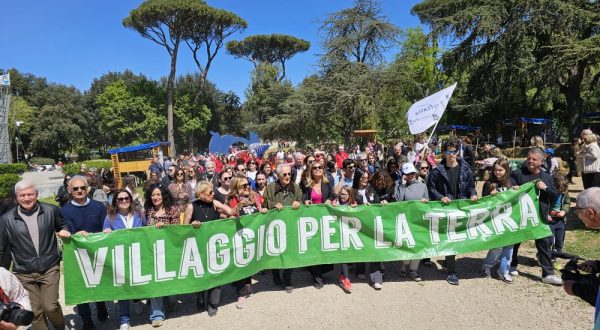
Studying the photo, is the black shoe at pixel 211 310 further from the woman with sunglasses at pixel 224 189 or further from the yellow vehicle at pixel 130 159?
the yellow vehicle at pixel 130 159

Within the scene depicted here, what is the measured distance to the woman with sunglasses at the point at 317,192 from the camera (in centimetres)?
526

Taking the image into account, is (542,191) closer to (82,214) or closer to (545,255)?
(545,255)

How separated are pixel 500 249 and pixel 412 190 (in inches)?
60.5

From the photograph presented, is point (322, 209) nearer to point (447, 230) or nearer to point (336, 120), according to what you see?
point (447, 230)

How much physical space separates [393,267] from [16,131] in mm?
55280

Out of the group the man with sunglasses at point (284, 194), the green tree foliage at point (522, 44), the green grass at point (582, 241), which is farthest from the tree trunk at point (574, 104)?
the man with sunglasses at point (284, 194)

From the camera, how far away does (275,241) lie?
4.86 meters

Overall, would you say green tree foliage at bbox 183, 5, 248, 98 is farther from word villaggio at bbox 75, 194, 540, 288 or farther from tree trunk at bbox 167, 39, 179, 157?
word villaggio at bbox 75, 194, 540, 288

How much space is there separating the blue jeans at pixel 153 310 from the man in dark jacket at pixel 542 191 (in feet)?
16.2

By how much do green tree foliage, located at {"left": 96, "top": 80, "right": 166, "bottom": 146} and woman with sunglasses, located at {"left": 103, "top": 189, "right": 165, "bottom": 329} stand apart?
36.0 meters

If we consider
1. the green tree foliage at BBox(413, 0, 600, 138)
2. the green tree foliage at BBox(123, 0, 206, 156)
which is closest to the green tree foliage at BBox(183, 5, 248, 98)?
the green tree foliage at BBox(123, 0, 206, 156)

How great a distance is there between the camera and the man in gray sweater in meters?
5.25

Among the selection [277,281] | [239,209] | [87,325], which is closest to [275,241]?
[239,209]

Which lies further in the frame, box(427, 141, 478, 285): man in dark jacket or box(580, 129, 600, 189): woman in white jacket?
box(580, 129, 600, 189): woman in white jacket
